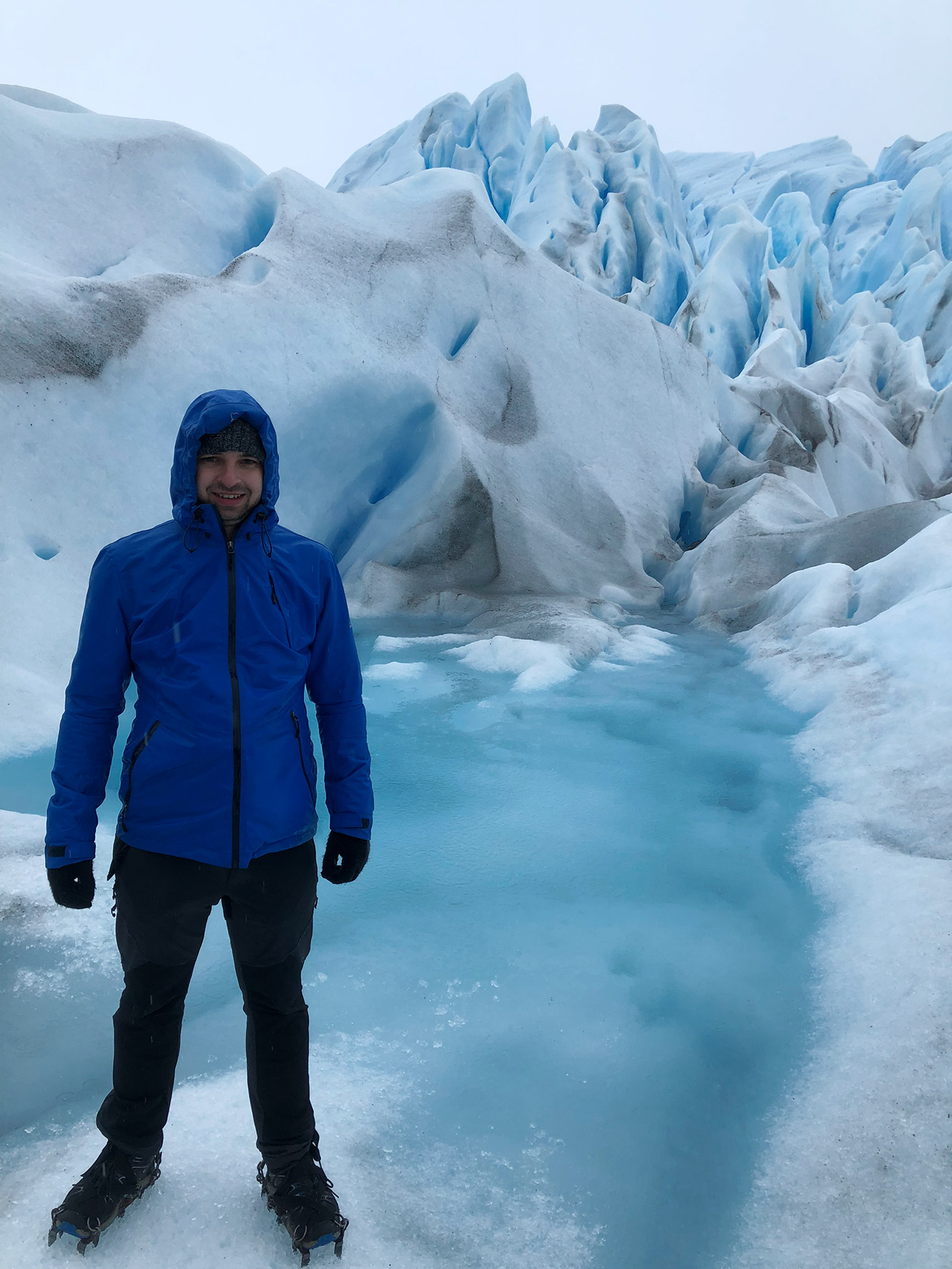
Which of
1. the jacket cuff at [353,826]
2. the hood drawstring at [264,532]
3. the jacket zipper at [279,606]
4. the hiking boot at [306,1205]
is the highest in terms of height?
the hood drawstring at [264,532]

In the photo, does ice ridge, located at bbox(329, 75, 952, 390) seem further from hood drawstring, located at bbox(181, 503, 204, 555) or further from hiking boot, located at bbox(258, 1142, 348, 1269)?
hiking boot, located at bbox(258, 1142, 348, 1269)

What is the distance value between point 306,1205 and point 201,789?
2.56 feet

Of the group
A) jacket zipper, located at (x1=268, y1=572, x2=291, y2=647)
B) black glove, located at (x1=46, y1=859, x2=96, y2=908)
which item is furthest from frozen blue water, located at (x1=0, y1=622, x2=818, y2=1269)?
jacket zipper, located at (x1=268, y1=572, x2=291, y2=647)

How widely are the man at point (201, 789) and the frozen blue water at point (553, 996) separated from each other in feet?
0.95

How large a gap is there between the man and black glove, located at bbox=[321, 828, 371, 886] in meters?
0.09

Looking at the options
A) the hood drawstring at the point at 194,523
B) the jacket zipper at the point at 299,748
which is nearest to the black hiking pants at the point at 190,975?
the jacket zipper at the point at 299,748

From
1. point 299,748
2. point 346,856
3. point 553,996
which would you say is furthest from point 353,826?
point 553,996

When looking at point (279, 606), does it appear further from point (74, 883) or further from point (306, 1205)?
point (306, 1205)

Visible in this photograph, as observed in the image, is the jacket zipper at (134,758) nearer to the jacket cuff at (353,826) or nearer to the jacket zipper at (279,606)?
the jacket zipper at (279,606)

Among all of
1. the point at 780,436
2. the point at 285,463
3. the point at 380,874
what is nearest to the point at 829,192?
the point at 780,436

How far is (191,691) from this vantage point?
131 centimetres

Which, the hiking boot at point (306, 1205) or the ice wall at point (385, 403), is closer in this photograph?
the hiking boot at point (306, 1205)

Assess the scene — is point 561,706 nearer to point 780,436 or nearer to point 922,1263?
point 922,1263

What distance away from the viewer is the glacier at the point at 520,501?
6.86 ft
